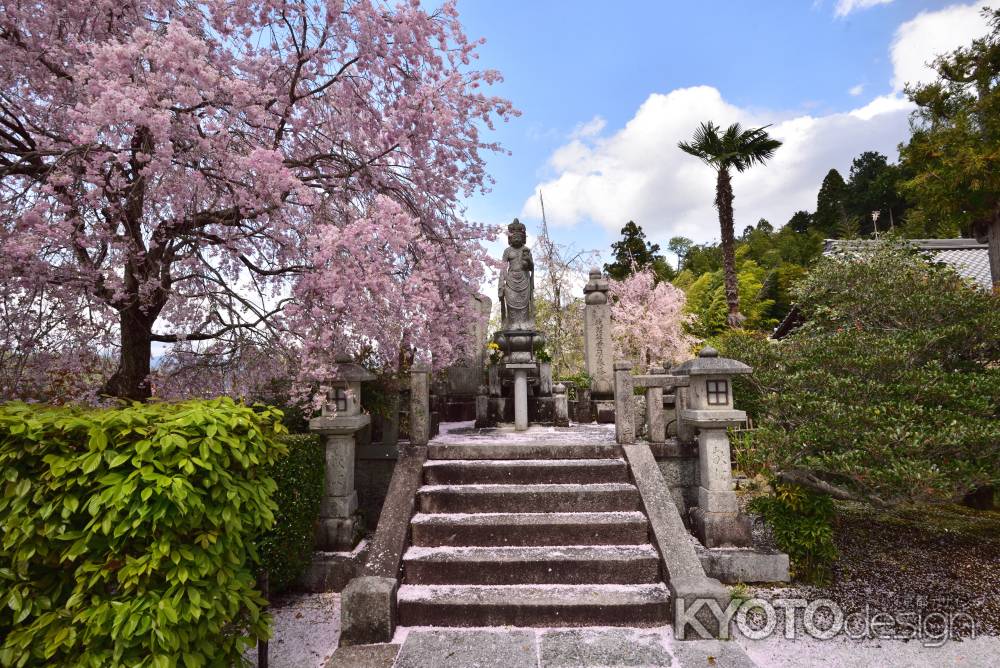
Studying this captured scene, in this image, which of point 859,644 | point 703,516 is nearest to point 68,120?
point 703,516

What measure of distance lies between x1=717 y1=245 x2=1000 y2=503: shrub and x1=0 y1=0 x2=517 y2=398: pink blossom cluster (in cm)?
404

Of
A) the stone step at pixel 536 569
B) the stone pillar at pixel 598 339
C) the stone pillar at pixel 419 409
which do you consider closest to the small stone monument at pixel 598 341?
the stone pillar at pixel 598 339

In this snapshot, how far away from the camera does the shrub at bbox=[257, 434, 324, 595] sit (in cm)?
434

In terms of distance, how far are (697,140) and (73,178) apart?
59.7 feet

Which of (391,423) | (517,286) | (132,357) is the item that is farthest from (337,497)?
(517,286)

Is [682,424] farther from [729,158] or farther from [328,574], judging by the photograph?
[729,158]

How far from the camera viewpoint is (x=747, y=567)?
475 cm

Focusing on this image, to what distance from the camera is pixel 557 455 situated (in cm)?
568

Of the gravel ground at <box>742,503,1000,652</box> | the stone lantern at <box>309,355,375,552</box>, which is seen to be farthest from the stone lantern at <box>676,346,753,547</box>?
the stone lantern at <box>309,355,375,552</box>

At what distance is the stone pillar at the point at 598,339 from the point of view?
32.4 ft

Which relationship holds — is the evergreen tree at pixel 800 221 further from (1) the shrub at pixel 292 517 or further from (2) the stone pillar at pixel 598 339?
(1) the shrub at pixel 292 517

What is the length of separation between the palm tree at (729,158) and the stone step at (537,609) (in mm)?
14732

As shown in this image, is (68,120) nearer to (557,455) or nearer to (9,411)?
(9,411)

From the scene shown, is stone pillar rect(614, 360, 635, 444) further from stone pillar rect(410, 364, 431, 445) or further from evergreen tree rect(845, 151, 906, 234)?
evergreen tree rect(845, 151, 906, 234)
